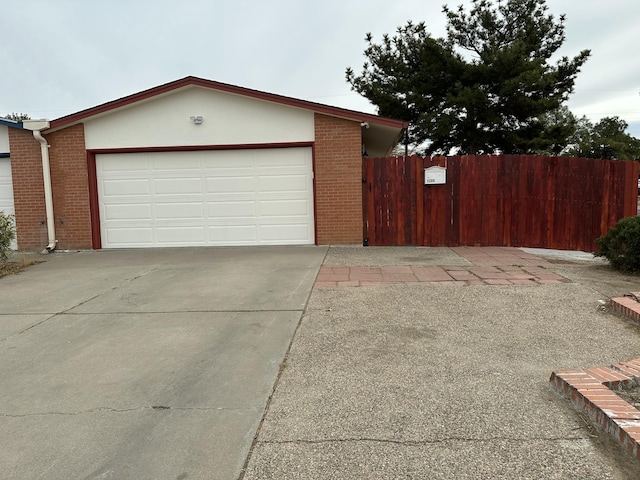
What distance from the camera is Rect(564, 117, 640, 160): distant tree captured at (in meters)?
44.7

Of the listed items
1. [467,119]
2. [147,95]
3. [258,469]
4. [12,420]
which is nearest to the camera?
[258,469]

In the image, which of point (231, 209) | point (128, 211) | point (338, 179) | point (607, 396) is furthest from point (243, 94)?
point (607, 396)

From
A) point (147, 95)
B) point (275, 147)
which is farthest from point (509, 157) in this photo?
point (147, 95)

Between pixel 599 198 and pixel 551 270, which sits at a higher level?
pixel 599 198

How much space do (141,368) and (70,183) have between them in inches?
321

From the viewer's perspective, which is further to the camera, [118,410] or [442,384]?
[442,384]

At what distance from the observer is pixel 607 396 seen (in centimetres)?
289

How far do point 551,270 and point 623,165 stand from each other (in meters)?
5.23

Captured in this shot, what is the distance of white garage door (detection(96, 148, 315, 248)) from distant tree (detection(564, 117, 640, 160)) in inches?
1518

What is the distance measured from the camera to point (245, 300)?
584cm

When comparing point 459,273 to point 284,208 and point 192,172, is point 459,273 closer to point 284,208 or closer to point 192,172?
point 284,208

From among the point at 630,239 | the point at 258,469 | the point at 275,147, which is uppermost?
the point at 275,147

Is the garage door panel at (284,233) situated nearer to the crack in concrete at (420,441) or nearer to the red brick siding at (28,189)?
the red brick siding at (28,189)

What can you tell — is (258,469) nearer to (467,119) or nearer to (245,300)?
(245,300)
